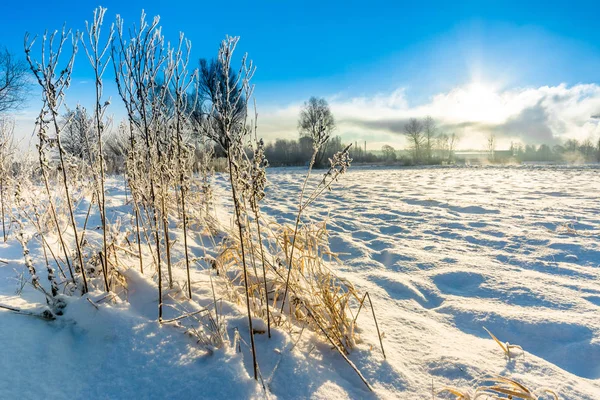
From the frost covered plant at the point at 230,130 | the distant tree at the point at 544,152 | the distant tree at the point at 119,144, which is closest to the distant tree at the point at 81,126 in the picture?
the distant tree at the point at 119,144

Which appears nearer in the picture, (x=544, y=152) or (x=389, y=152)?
(x=389, y=152)

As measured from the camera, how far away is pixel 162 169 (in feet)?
5.36

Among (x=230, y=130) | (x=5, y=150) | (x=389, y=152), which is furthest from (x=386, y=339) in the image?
(x=389, y=152)

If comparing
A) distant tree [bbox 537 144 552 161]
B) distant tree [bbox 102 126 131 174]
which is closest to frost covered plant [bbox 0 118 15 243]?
distant tree [bbox 102 126 131 174]

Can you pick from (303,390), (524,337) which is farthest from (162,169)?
(524,337)

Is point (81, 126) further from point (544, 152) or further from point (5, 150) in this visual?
point (544, 152)

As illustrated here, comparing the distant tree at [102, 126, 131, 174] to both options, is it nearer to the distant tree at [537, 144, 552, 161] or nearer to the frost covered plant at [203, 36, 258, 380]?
the frost covered plant at [203, 36, 258, 380]

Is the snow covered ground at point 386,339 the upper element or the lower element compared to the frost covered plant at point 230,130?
lower

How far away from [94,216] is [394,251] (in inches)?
133

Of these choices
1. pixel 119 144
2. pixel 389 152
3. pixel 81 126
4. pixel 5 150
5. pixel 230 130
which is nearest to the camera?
pixel 230 130

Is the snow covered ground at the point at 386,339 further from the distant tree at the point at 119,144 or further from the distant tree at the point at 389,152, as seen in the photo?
the distant tree at the point at 389,152

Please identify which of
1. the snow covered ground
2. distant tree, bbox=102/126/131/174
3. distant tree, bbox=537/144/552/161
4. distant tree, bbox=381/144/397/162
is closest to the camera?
Result: the snow covered ground

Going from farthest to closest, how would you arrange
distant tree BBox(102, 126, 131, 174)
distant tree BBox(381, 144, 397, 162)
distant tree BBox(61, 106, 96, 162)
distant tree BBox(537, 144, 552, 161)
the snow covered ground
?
distant tree BBox(537, 144, 552, 161), distant tree BBox(381, 144, 397, 162), distant tree BBox(102, 126, 131, 174), distant tree BBox(61, 106, 96, 162), the snow covered ground

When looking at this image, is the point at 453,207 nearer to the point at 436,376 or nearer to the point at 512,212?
the point at 512,212
